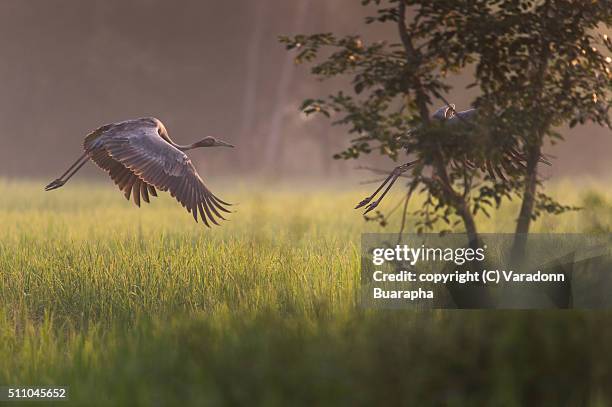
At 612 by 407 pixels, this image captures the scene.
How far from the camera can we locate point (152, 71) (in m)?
31.0

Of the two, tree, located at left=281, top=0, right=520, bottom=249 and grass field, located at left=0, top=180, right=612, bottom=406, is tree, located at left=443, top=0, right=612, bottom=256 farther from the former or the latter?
grass field, located at left=0, top=180, right=612, bottom=406

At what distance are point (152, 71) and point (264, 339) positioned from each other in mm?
27308

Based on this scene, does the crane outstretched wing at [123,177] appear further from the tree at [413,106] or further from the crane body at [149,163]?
the tree at [413,106]

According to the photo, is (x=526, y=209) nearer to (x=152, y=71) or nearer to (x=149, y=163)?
(x=149, y=163)

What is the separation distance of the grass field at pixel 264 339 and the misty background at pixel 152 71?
2290cm

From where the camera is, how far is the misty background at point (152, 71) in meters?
30.9

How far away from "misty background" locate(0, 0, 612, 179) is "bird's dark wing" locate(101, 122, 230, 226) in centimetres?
2166

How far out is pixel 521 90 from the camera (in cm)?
602

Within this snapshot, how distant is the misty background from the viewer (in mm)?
30875

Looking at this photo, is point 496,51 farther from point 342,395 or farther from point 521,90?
point 342,395

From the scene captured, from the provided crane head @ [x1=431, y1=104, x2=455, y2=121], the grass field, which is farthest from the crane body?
crane head @ [x1=431, y1=104, x2=455, y2=121]

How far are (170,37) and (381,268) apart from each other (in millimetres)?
24685

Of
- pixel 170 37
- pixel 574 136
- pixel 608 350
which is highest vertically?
pixel 170 37

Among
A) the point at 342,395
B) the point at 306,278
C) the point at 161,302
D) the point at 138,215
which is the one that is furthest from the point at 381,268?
the point at 138,215
